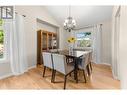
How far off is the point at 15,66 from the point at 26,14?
1.90m

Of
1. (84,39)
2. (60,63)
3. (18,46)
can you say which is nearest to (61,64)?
(60,63)

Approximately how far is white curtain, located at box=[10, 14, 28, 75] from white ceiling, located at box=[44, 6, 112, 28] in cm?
191

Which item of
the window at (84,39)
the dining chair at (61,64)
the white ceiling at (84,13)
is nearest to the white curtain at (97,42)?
the white ceiling at (84,13)

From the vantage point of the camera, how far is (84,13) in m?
4.88

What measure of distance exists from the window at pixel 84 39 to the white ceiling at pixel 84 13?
630mm

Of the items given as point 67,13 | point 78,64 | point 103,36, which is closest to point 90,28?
point 103,36

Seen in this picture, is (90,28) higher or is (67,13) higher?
(67,13)

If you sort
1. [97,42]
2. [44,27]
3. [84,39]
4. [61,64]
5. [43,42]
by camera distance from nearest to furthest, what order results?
[61,64]
[43,42]
[97,42]
[44,27]
[84,39]

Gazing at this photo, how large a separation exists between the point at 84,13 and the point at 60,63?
322 centimetres

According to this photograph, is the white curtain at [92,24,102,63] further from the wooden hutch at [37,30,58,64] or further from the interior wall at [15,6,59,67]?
the interior wall at [15,6,59,67]

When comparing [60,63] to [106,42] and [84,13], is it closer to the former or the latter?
[84,13]

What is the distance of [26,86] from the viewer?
8.23ft

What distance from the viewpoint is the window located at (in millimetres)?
5867
